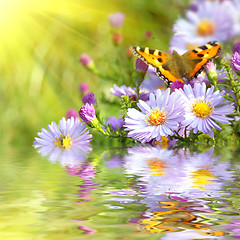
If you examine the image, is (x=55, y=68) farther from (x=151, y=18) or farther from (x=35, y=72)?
(x=151, y=18)

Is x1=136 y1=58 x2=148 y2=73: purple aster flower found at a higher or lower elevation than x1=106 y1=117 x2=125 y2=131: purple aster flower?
higher

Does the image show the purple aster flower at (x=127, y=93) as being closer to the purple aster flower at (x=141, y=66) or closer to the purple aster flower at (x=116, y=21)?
the purple aster flower at (x=141, y=66)

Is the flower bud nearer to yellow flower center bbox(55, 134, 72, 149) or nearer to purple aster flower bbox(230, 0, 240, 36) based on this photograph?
yellow flower center bbox(55, 134, 72, 149)

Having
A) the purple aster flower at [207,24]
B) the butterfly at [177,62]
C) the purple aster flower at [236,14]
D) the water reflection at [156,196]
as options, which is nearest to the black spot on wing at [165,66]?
the butterfly at [177,62]

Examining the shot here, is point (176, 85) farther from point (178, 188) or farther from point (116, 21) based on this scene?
point (116, 21)

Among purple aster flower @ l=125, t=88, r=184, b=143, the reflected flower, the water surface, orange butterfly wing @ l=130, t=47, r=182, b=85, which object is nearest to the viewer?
the water surface

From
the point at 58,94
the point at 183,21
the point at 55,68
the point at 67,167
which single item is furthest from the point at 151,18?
the point at 67,167

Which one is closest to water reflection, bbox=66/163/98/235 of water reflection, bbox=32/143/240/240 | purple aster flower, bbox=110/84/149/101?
water reflection, bbox=32/143/240/240
